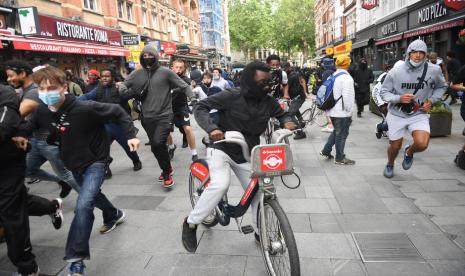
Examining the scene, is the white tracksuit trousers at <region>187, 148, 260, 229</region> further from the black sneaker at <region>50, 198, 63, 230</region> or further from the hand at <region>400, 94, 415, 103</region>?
the hand at <region>400, 94, 415, 103</region>

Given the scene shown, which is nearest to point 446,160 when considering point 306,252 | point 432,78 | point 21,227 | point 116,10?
point 432,78

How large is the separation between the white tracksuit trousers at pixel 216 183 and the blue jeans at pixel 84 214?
85 centimetres

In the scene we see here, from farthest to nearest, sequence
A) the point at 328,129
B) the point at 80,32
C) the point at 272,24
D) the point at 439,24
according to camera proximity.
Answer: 1. the point at 272,24
2. the point at 80,32
3. the point at 439,24
4. the point at 328,129

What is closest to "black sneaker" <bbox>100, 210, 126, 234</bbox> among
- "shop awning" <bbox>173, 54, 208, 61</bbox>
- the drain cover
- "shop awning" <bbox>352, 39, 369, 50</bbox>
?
the drain cover

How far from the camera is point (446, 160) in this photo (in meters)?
5.71

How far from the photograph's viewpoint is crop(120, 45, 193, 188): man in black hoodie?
511 cm

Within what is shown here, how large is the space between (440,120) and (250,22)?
2495 inches

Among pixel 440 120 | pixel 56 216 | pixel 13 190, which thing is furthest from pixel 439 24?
pixel 13 190

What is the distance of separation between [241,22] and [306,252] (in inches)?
2699

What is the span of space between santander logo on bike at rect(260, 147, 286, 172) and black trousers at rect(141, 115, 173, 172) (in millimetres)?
2903

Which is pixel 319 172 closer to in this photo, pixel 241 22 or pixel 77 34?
pixel 77 34

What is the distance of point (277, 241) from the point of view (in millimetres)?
2615

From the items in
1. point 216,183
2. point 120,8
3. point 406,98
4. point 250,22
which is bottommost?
point 216,183

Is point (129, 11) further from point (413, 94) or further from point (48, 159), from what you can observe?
point (413, 94)
